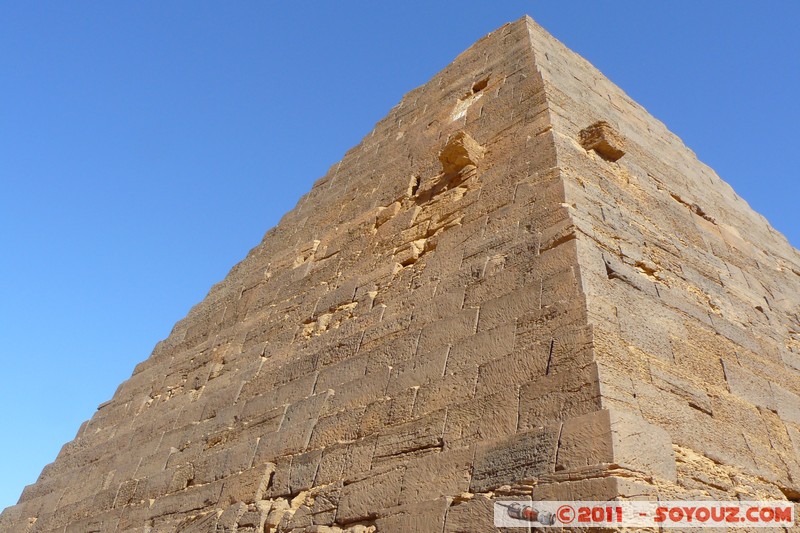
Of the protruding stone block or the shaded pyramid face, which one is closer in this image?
the shaded pyramid face

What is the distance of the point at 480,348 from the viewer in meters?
3.67

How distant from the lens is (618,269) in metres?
3.84

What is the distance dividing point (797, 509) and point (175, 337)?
585 cm

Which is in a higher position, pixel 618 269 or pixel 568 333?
pixel 618 269

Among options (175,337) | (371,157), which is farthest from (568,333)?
(175,337)

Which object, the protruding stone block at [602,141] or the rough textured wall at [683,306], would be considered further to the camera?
the protruding stone block at [602,141]

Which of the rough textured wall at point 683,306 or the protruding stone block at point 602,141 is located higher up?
the protruding stone block at point 602,141

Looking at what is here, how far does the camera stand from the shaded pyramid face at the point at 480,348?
3.15m

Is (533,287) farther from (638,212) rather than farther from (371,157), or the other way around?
(371,157)

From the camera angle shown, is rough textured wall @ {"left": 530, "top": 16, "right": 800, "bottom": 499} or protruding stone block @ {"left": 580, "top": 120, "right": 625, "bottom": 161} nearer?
rough textured wall @ {"left": 530, "top": 16, "right": 800, "bottom": 499}

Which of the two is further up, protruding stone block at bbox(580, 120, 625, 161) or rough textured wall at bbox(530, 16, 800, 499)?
protruding stone block at bbox(580, 120, 625, 161)

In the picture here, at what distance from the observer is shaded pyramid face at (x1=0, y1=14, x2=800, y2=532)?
10.3 feet

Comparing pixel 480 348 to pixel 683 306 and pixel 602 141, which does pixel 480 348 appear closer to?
pixel 683 306

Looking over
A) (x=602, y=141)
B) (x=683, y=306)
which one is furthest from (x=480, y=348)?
(x=602, y=141)
